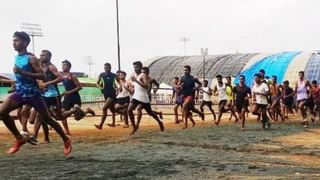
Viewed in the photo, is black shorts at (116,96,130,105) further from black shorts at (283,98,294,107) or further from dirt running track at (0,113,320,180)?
black shorts at (283,98,294,107)

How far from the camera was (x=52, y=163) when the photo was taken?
8.73 meters

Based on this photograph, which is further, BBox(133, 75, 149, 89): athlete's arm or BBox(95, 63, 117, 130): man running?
BBox(95, 63, 117, 130): man running

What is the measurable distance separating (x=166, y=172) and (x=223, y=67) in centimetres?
6082

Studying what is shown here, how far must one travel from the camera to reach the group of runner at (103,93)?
28.8ft

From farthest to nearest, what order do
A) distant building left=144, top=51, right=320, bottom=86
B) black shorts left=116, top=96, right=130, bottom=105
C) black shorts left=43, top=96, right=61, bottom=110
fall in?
distant building left=144, top=51, right=320, bottom=86 → black shorts left=116, top=96, right=130, bottom=105 → black shorts left=43, top=96, right=61, bottom=110

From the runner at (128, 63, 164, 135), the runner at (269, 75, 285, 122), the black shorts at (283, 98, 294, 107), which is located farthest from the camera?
the black shorts at (283, 98, 294, 107)

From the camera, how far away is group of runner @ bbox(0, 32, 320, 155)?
879cm

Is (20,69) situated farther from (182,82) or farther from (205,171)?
(182,82)

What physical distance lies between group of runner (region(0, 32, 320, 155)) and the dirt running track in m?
0.54

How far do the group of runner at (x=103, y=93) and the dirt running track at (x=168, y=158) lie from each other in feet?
1.77

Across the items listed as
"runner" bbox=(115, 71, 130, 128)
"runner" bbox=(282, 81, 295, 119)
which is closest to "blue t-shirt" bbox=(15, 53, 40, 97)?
"runner" bbox=(115, 71, 130, 128)

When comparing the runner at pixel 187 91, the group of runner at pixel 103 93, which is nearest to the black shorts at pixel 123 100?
the group of runner at pixel 103 93

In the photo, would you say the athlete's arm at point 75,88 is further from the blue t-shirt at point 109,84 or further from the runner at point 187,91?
the runner at point 187,91

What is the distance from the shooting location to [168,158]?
9242 mm
